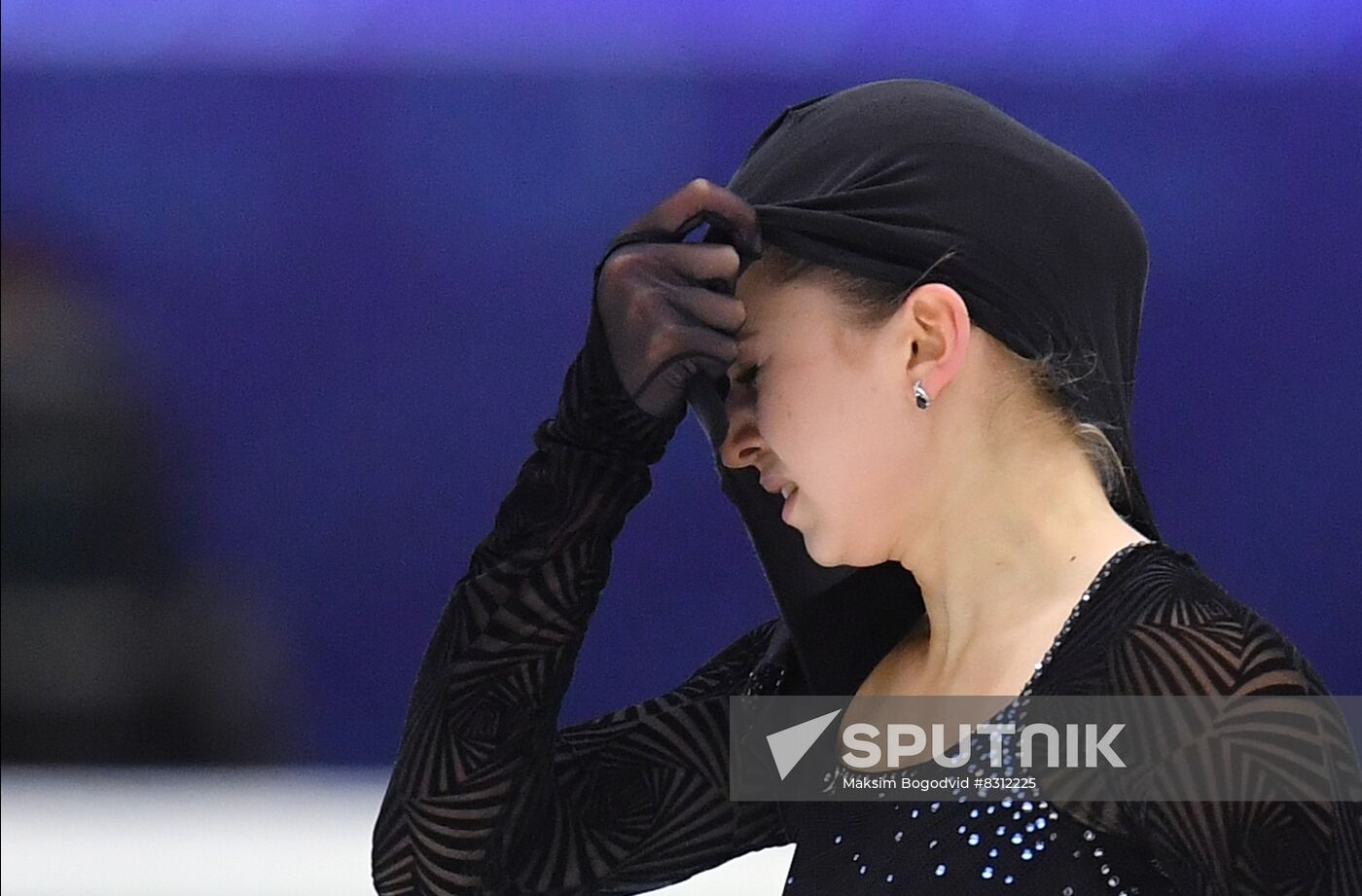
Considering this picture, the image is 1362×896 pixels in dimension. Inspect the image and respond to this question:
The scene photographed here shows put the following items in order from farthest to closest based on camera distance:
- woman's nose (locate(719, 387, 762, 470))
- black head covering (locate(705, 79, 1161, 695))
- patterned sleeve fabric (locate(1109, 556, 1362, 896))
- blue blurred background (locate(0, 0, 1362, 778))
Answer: blue blurred background (locate(0, 0, 1362, 778)), woman's nose (locate(719, 387, 762, 470)), black head covering (locate(705, 79, 1161, 695)), patterned sleeve fabric (locate(1109, 556, 1362, 896))

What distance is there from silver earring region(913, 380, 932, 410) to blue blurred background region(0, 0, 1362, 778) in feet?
4.90

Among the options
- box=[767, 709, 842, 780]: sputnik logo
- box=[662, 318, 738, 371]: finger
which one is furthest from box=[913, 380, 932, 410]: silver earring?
box=[767, 709, 842, 780]: sputnik logo

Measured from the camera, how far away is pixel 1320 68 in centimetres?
231

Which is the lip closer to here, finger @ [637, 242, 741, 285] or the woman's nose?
the woman's nose

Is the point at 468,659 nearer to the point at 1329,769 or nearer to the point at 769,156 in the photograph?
the point at 769,156

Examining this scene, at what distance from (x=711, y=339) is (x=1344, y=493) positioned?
1.67 meters

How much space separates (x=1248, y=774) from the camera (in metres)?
0.82

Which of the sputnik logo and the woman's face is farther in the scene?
the sputnik logo

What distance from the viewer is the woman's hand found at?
931 millimetres

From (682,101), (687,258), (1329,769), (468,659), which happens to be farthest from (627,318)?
(682,101)

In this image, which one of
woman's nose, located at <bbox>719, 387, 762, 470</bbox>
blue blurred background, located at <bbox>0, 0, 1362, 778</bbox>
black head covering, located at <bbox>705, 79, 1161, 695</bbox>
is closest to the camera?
black head covering, located at <bbox>705, 79, 1161, 695</bbox>

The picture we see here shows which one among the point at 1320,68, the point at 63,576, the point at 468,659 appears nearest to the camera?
the point at 468,659

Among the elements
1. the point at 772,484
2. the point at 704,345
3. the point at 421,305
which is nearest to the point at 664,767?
the point at 772,484

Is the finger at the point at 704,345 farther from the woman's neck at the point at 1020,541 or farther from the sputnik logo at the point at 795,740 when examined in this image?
the sputnik logo at the point at 795,740
